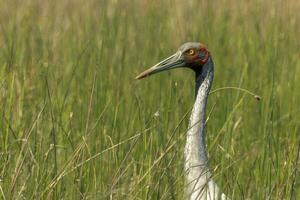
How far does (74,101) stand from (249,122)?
1.02 metres

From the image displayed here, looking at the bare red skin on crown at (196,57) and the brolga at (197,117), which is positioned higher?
the bare red skin on crown at (196,57)

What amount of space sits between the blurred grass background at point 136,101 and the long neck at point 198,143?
58 mm

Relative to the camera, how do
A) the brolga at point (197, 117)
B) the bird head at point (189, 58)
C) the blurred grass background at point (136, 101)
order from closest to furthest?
the blurred grass background at point (136, 101) → the brolga at point (197, 117) → the bird head at point (189, 58)

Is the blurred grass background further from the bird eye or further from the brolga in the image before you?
the bird eye

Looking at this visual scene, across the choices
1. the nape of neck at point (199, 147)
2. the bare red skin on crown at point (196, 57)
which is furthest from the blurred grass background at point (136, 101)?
the bare red skin on crown at point (196, 57)

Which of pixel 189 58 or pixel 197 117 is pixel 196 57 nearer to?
pixel 189 58

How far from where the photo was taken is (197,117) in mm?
4621

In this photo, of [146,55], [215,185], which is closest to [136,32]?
[146,55]

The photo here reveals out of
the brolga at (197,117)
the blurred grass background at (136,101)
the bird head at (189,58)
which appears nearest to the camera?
the blurred grass background at (136,101)

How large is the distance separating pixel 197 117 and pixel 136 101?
1098 millimetres

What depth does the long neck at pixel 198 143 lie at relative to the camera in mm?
4367

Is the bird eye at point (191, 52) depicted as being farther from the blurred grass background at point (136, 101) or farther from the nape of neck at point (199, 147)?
the blurred grass background at point (136, 101)

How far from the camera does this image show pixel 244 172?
5039 mm

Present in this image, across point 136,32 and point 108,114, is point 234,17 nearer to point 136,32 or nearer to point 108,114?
point 136,32
